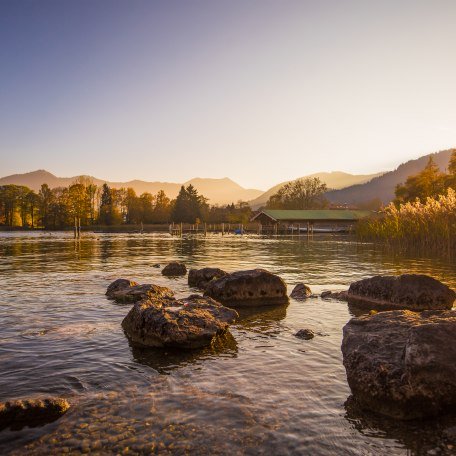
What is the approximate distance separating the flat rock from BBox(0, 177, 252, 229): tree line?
336ft

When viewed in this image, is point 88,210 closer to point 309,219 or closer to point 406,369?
point 309,219

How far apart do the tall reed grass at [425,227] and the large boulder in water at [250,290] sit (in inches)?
852

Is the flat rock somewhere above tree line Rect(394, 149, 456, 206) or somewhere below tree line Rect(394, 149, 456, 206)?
below

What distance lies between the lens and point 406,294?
12.4m

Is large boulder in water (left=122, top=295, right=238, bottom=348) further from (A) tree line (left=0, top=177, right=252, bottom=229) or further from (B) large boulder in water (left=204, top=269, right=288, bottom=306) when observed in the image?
(A) tree line (left=0, top=177, right=252, bottom=229)

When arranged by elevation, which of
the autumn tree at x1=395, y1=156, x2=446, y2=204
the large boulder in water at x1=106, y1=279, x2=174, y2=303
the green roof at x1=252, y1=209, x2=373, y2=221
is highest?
the autumn tree at x1=395, y1=156, x2=446, y2=204

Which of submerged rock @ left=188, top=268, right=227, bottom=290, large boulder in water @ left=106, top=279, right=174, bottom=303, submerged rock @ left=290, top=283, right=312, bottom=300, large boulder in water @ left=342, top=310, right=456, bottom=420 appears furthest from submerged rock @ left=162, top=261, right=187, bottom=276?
large boulder in water @ left=342, top=310, right=456, bottom=420

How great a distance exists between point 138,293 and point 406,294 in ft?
26.8

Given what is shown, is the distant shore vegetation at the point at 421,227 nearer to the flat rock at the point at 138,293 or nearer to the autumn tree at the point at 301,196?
the flat rock at the point at 138,293

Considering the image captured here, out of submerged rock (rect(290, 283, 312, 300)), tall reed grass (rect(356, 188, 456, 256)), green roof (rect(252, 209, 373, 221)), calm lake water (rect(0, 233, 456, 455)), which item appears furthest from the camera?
green roof (rect(252, 209, 373, 221))

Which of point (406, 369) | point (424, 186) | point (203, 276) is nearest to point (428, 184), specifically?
point (424, 186)

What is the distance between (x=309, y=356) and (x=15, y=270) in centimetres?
1955

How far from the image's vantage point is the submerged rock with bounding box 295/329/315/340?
9473 millimetres

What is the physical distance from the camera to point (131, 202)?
142 m
